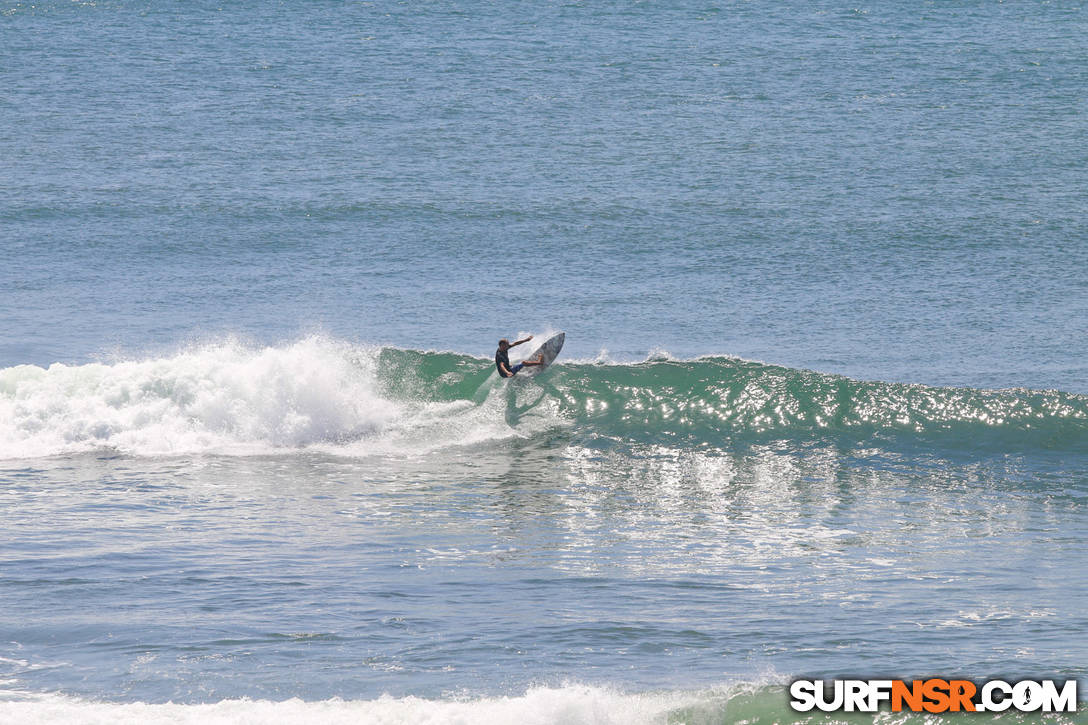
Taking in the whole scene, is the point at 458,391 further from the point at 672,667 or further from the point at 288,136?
the point at 288,136

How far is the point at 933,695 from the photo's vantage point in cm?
959

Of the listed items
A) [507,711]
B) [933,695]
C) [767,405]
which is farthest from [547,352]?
[933,695]

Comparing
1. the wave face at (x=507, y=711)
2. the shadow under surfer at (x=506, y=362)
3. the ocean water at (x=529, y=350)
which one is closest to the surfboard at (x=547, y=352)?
the shadow under surfer at (x=506, y=362)

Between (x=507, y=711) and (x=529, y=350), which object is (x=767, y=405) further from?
(x=507, y=711)

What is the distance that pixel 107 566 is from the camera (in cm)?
1319

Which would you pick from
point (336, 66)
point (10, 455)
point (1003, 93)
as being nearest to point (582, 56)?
point (336, 66)

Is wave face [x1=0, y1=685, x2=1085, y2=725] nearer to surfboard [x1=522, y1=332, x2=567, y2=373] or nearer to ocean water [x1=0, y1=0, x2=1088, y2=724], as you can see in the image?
ocean water [x1=0, y1=0, x2=1088, y2=724]

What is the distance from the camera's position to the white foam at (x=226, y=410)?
2008cm

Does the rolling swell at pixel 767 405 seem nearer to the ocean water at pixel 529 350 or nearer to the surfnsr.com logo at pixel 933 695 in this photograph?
the ocean water at pixel 529 350

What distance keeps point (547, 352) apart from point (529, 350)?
49.9 inches

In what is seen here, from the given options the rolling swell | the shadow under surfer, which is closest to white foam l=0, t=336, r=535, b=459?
the shadow under surfer

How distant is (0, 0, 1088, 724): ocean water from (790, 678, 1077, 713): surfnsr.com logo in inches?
7.5

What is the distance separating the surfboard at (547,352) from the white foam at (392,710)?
1279 centimetres

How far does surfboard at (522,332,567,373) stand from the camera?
2230cm
